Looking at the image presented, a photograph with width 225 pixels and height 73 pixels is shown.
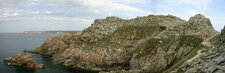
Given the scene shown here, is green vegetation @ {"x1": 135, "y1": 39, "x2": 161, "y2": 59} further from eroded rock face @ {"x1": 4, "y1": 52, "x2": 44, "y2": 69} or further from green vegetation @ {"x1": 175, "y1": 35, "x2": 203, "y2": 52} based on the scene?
eroded rock face @ {"x1": 4, "y1": 52, "x2": 44, "y2": 69}

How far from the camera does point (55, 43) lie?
305ft

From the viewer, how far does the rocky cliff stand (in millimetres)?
45719

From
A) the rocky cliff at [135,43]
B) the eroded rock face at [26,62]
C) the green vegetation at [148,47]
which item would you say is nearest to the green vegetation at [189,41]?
the rocky cliff at [135,43]

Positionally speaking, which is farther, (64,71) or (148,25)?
(148,25)

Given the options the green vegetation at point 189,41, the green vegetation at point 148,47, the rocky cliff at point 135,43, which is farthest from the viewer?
the green vegetation at point 148,47

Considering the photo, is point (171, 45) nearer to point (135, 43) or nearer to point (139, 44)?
point (139, 44)

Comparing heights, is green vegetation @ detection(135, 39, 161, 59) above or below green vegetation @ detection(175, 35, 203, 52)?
below

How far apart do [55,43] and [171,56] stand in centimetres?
6703

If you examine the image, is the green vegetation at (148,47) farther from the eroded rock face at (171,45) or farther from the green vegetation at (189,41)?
the green vegetation at (189,41)

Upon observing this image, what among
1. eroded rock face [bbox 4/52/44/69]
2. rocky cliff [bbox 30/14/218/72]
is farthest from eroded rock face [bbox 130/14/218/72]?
eroded rock face [bbox 4/52/44/69]

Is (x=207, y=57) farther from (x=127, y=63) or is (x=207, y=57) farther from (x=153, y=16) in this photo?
(x=153, y=16)

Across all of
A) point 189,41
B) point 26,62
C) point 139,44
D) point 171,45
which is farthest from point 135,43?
point 26,62

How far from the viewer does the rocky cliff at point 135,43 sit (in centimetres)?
4572

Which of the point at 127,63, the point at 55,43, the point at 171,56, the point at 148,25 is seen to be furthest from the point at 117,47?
the point at 55,43
